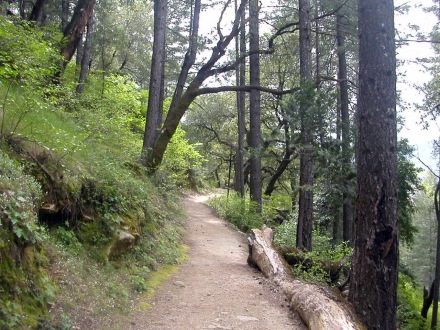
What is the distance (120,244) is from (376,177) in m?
4.01

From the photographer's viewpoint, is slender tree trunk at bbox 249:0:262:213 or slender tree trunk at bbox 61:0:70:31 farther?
slender tree trunk at bbox 61:0:70:31

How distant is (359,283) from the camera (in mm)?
5184

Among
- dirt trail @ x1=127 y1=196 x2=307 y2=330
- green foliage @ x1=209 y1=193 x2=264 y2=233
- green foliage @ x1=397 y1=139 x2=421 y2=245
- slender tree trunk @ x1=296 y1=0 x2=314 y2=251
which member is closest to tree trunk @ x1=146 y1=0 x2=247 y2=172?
slender tree trunk @ x1=296 y1=0 x2=314 y2=251

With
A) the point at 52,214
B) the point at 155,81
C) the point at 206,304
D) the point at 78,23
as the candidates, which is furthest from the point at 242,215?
the point at 52,214

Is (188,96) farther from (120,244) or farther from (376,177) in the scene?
(376,177)

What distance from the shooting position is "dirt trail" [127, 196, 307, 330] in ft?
16.6

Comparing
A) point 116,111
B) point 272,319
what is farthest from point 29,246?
point 116,111

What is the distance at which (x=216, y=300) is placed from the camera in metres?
6.07

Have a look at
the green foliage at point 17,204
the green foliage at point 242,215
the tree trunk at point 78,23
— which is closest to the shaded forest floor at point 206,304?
the green foliage at point 17,204

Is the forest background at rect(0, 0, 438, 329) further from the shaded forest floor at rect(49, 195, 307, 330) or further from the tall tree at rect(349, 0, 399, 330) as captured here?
the tall tree at rect(349, 0, 399, 330)

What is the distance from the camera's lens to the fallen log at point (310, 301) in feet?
15.6

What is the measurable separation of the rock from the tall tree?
11.6ft

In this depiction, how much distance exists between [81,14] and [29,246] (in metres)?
8.78

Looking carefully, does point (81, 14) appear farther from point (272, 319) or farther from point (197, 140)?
point (197, 140)
